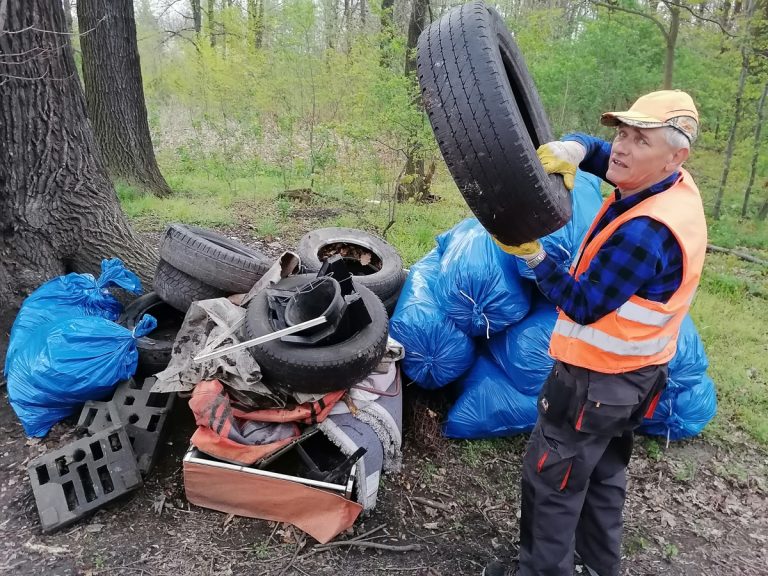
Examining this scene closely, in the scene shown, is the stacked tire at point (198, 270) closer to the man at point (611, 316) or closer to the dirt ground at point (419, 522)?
the dirt ground at point (419, 522)

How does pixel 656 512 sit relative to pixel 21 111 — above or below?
below

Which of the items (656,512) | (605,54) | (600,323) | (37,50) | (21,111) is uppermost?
(605,54)

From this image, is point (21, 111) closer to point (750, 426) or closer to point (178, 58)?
point (750, 426)

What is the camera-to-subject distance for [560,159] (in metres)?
1.88

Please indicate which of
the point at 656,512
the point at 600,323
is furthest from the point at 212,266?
the point at 656,512

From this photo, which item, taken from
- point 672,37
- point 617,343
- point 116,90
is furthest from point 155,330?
point 672,37

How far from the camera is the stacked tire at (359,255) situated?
11.1ft

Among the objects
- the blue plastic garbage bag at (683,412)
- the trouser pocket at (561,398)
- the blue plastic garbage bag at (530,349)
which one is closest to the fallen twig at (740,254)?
the blue plastic garbage bag at (683,412)

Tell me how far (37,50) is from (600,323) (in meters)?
3.46

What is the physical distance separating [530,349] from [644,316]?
1161mm

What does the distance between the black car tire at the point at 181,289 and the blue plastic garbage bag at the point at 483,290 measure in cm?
135

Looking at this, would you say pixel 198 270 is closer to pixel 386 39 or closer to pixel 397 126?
pixel 397 126

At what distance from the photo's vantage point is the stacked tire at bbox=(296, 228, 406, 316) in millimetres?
3398

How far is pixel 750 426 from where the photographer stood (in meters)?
3.26
